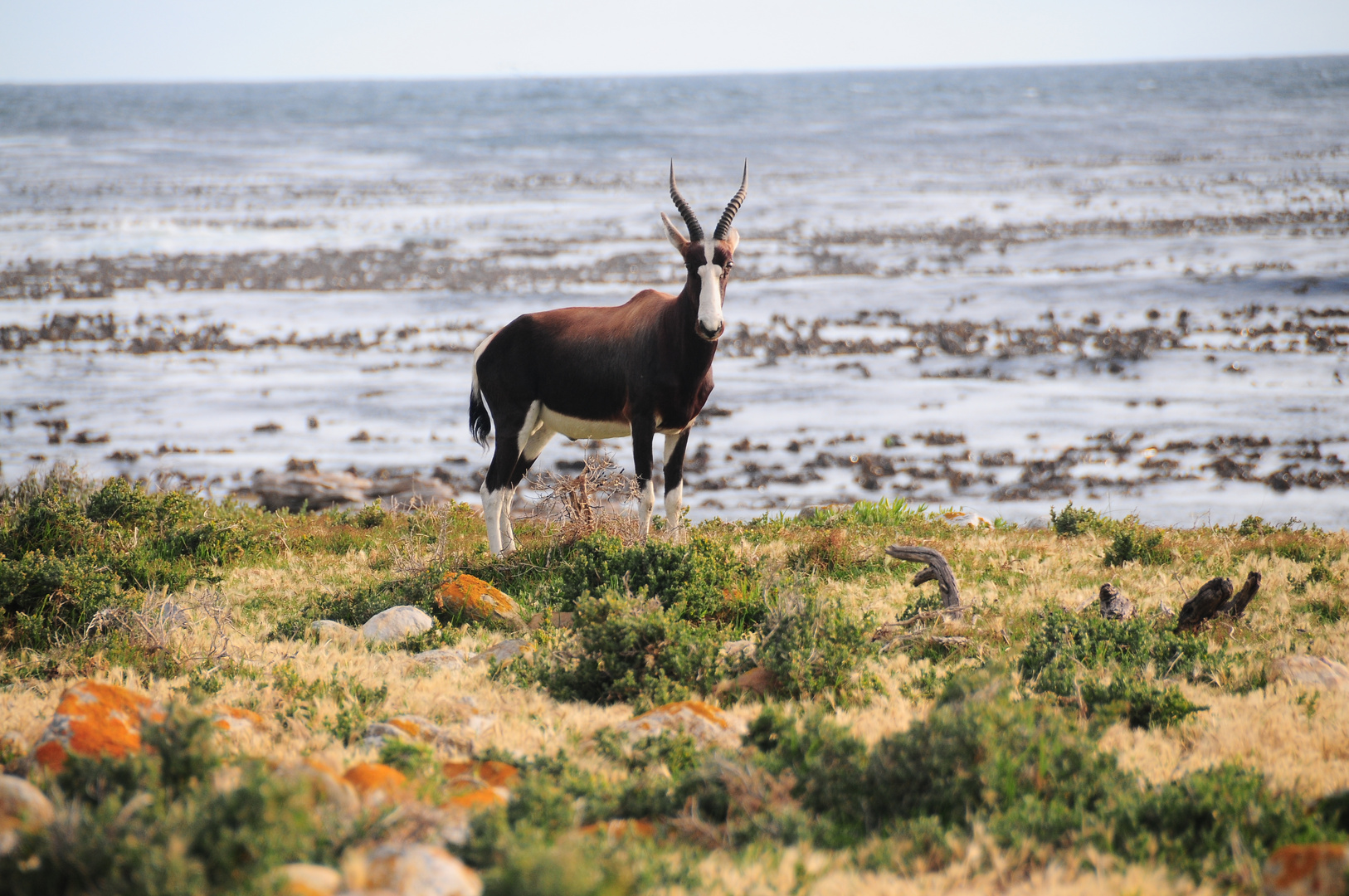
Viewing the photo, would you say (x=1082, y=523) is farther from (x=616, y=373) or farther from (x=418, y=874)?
(x=418, y=874)

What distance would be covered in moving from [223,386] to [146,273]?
13.7m

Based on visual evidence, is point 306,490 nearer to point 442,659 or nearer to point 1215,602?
point 442,659

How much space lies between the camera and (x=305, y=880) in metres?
3.24

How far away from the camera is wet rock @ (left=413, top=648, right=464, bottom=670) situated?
6980 mm

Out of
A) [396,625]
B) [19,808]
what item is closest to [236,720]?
[19,808]

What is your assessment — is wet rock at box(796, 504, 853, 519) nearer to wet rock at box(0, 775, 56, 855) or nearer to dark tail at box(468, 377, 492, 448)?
dark tail at box(468, 377, 492, 448)

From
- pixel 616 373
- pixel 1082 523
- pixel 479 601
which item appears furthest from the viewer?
pixel 1082 523

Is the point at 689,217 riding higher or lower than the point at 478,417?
higher

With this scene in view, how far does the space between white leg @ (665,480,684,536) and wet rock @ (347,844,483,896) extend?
223 inches

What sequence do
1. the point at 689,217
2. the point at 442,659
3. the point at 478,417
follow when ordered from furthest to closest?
the point at 478,417 → the point at 689,217 → the point at 442,659

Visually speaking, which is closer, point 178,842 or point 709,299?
point 178,842

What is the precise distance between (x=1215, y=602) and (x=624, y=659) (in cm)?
424

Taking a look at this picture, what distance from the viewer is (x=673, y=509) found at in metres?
9.23

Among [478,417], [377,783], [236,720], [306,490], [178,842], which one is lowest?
[306,490]
